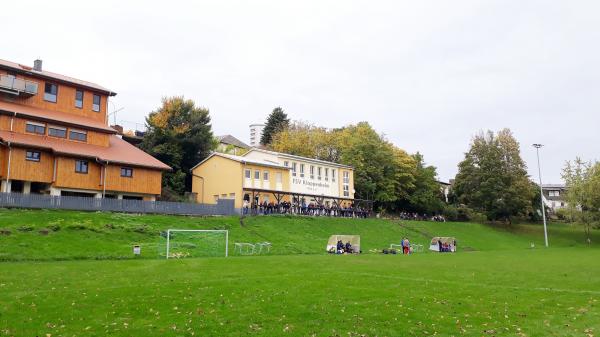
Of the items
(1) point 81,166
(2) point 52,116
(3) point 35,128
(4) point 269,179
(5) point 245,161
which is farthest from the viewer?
(4) point 269,179

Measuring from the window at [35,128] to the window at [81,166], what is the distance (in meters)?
4.36

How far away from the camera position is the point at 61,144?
4441cm

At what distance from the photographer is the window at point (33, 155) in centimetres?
4156

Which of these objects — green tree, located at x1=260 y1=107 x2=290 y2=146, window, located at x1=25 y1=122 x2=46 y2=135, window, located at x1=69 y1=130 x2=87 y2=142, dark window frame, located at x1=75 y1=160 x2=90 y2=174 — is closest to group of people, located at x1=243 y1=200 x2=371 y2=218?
dark window frame, located at x1=75 y1=160 x2=90 y2=174

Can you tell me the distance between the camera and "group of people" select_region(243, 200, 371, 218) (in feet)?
163

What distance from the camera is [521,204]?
244ft

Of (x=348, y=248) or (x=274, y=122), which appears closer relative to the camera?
(x=348, y=248)

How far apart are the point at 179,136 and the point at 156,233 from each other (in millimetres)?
31166

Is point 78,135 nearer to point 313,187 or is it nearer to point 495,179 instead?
point 313,187

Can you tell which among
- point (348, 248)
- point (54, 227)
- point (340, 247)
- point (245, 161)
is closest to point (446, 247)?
point (348, 248)

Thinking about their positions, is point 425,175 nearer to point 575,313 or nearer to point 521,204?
point 521,204

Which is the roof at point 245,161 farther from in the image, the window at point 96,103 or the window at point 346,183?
the window at point 96,103

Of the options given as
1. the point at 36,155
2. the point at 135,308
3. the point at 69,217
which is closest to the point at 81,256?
the point at 69,217

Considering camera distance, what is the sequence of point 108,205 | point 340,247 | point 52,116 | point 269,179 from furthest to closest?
point 269,179, point 52,116, point 108,205, point 340,247
